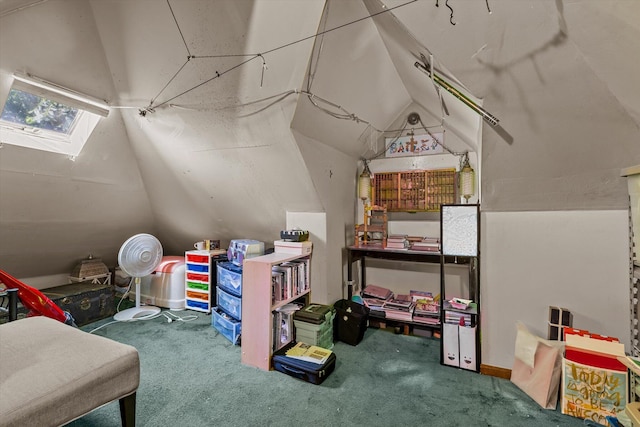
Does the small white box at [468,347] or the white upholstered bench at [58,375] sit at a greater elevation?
the white upholstered bench at [58,375]

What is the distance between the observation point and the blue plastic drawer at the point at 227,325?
9.37 feet

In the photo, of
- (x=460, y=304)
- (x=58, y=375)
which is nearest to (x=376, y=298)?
(x=460, y=304)

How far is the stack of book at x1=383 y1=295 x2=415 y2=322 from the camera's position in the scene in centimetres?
307

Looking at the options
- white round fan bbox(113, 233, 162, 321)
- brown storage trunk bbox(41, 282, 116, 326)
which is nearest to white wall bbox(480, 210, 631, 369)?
white round fan bbox(113, 233, 162, 321)

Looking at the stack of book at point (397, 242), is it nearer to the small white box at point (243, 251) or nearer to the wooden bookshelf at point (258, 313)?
the wooden bookshelf at point (258, 313)

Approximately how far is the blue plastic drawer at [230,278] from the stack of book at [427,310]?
1.97m

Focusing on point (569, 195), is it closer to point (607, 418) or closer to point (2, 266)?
point (607, 418)

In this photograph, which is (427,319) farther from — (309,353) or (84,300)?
(84,300)

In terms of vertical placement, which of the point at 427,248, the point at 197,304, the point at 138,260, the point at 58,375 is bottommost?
the point at 197,304

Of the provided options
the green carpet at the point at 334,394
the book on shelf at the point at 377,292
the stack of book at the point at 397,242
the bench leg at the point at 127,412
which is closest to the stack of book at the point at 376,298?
the book on shelf at the point at 377,292

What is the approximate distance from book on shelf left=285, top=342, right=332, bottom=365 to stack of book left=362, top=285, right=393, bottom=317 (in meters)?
0.97

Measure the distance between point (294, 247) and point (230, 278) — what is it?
907 millimetres

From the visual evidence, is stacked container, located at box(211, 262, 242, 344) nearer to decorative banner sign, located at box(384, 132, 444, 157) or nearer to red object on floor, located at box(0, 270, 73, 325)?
red object on floor, located at box(0, 270, 73, 325)

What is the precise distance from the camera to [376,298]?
3.40 metres
